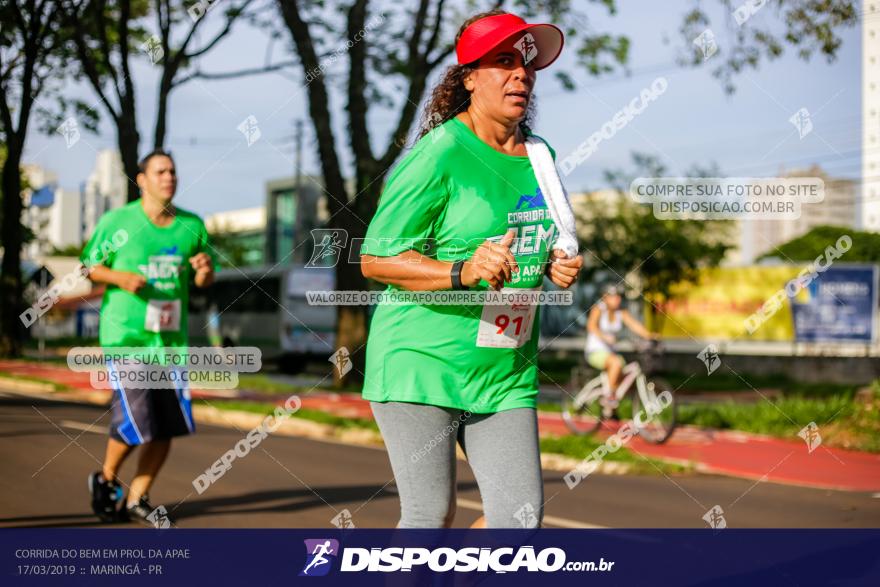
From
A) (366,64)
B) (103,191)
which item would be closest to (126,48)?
(366,64)

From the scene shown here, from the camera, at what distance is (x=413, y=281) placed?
3.00 meters

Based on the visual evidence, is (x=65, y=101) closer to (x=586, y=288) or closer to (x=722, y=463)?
(x=722, y=463)

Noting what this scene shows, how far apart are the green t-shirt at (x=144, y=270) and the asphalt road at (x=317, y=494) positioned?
1027 mm

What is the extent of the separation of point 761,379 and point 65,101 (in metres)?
19.4

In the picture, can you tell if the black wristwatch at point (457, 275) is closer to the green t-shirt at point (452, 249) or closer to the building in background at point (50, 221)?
the green t-shirt at point (452, 249)

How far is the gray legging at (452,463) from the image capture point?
2.94 meters

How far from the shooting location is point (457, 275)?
2951 millimetres

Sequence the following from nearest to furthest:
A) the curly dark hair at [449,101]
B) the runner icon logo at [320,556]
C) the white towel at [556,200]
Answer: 1. the white towel at [556,200]
2. the curly dark hair at [449,101]
3. the runner icon logo at [320,556]

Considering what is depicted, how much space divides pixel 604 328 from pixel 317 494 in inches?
196

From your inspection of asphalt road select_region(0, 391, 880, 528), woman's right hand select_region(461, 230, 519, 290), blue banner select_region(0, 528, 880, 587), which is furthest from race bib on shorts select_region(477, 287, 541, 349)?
asphalt road select_region(0, 391, 880, 528)

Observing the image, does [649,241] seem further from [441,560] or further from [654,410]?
[441,560]

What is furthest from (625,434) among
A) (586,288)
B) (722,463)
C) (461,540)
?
(586,288)

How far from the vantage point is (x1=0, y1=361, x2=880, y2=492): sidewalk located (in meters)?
9.30

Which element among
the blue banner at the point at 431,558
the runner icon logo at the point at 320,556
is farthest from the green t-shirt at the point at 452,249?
the runner icon logo at the point at 320,556
